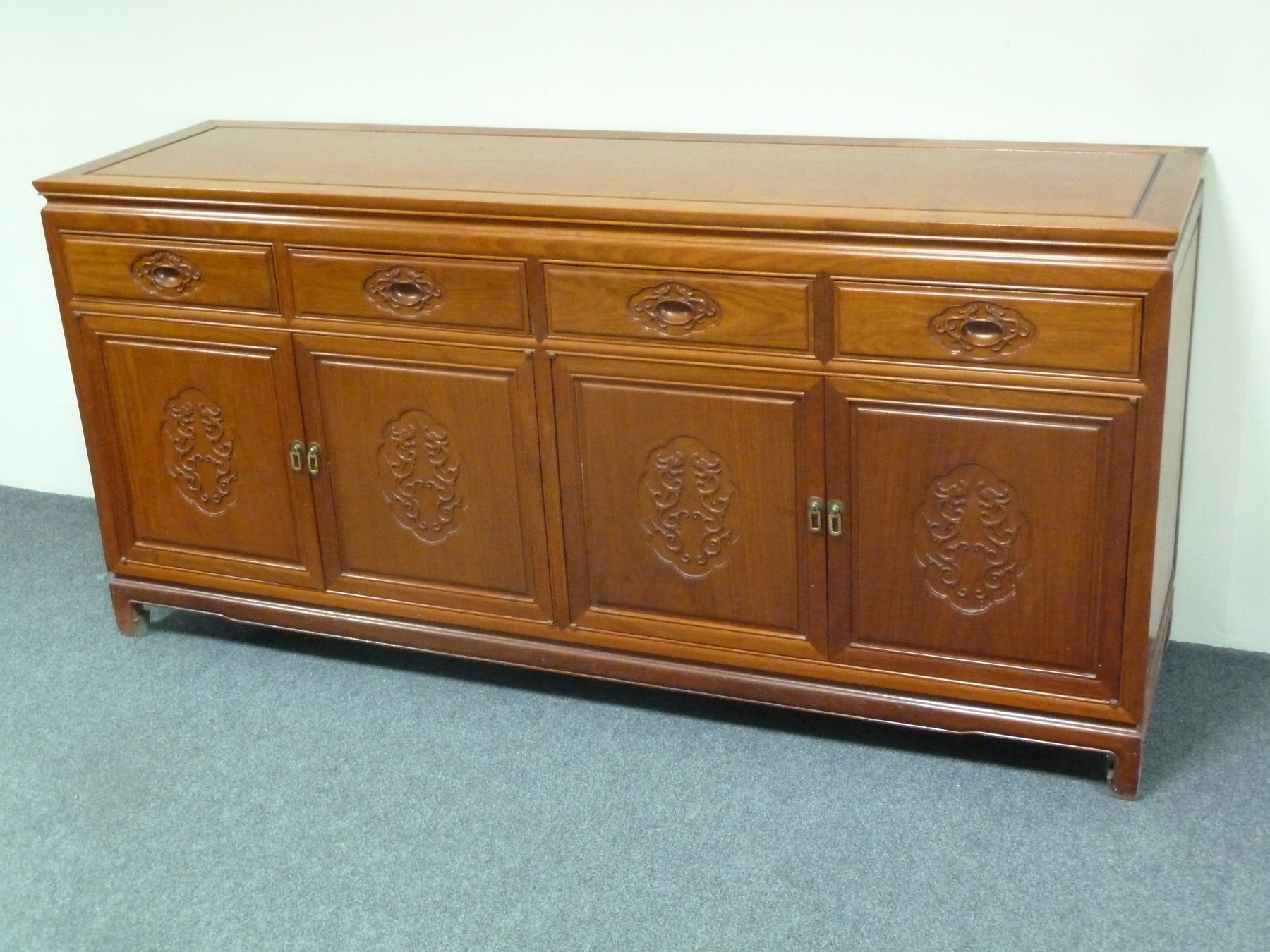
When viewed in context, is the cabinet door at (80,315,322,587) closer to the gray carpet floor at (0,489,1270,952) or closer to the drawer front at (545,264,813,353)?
the gray carpet floor at (0,489,1270,952)

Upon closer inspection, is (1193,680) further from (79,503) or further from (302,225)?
(79,503)

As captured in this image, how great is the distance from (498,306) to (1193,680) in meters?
1.18

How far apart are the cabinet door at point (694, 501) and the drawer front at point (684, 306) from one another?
1.8 inches

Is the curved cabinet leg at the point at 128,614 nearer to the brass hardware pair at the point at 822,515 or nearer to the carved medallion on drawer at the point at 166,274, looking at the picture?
the carved medallion on drawer at the point at 166,274

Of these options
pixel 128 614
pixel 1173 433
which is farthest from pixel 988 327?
pixel 128 614

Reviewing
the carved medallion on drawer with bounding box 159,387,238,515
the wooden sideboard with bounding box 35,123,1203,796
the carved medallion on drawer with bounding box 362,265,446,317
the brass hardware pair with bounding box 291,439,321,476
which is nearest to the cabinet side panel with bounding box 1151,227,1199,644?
the wooden sideboard with bounding box 35,123,1203,796

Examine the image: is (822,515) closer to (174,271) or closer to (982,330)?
(982,330)

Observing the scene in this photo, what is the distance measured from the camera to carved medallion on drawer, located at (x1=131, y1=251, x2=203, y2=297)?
88.4 inches

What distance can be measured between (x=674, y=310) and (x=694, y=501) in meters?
0.28

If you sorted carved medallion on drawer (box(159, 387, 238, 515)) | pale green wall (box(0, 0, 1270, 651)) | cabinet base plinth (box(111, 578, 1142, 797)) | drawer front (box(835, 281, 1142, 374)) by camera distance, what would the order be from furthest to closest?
carved medallion on drawer (box(159, 387, 238, 515))
pale green wall (box(0, 0, 1270, 651))
cabinet base plinth (box(111, 578, 1142, 797))
drawer front (box(835, 281, 1142, 374))

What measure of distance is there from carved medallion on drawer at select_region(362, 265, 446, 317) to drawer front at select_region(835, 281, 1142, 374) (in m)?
0.58

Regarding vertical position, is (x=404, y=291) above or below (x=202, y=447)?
above

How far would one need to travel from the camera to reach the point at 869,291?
189 centimetres

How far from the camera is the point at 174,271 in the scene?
2262 millimetres
